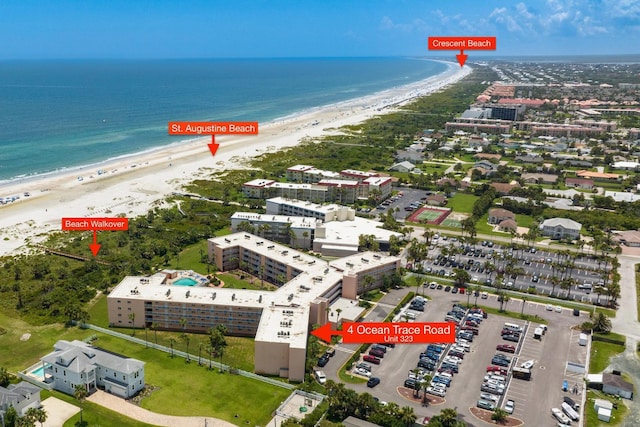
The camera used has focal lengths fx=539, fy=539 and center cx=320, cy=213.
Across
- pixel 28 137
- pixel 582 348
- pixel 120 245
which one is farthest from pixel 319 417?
pixel 28 137

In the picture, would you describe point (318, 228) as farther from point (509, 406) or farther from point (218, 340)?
point (509, 406)

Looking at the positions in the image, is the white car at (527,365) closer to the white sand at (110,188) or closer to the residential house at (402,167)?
the white sand at (110,188)

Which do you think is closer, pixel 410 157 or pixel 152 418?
pixel 152 418

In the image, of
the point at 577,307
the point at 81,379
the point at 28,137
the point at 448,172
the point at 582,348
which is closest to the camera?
the point at 81,379

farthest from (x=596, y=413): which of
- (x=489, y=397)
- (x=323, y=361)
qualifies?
(x=323, y=361)

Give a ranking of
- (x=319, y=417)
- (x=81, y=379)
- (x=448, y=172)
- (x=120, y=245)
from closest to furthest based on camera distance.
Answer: (x=319, y=417), (x=81, y=379), (x=120, y=245), (x=448, y=172)

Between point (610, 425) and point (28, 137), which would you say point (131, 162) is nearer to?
point (28, 137)

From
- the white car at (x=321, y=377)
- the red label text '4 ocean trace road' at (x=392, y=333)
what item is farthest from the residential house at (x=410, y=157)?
the white car at (x=321, y=377)
